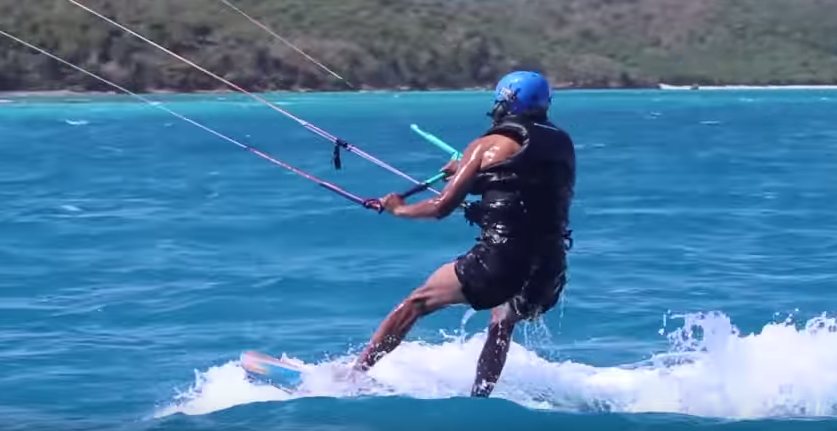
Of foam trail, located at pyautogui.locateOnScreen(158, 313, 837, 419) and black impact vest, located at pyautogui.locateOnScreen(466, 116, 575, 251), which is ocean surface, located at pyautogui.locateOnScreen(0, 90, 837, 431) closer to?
foam trail, located at pyautogui.locateOnScreen(158, 313, 837, 419)

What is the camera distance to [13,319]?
1273cm

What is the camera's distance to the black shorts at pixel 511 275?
8172 mm

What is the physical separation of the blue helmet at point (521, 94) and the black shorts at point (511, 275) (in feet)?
2.35

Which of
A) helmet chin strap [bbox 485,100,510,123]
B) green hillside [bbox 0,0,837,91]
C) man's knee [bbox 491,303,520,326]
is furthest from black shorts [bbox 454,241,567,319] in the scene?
green hillside [bbox 0,0,837,91]

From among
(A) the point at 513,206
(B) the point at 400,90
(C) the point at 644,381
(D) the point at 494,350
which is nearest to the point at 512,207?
(A) the point at 513,206

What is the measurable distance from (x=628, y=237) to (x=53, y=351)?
8853 mm

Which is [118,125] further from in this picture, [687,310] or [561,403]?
[561,403]

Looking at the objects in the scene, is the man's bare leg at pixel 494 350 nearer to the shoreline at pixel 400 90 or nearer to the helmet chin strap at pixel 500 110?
the helmet chin strap at pixel 500 110

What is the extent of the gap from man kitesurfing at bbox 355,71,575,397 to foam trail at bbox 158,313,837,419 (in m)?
1.01

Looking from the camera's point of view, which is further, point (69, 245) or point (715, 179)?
point (715, 179)

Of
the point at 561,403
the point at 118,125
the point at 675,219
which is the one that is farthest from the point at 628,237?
the point at 118,125

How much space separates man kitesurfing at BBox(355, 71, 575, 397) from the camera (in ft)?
26.6

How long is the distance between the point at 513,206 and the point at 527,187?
0.40 feet

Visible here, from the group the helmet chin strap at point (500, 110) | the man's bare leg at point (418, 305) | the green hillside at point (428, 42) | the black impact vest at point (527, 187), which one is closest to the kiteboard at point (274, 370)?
the man's bare leg at point (418, 305)
